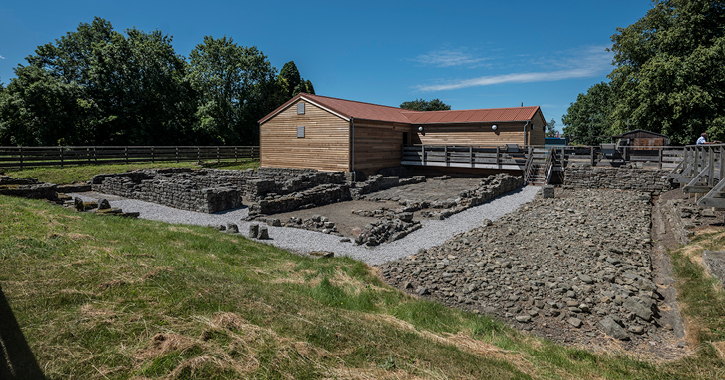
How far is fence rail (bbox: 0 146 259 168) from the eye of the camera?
2516cm

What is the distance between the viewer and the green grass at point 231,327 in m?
3.66

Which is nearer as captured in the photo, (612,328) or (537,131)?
(612,328)

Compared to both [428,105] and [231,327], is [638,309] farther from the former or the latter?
[428,105]

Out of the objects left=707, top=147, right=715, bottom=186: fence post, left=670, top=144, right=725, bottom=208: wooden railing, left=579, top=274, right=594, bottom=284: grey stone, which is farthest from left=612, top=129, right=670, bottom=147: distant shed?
left=579, top=274, right=594, bottom=284: grey stone

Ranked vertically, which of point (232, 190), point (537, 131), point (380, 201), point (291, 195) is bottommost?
point (380, 201)

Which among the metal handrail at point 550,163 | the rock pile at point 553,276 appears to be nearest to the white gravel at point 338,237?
the rock pile at point 553,276

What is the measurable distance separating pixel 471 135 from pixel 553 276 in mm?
21795

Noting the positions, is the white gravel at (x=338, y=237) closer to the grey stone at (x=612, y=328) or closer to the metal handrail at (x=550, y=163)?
the grey stone at (x=612, y=328)

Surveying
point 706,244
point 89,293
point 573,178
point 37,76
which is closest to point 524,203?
point 573,178

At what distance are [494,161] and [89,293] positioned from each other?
25.8m

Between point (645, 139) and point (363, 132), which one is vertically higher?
point (363, 132)

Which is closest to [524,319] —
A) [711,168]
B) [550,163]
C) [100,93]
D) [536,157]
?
[711,168]

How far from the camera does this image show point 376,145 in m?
27.7

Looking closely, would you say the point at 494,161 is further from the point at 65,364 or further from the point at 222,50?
the point at 222,50
